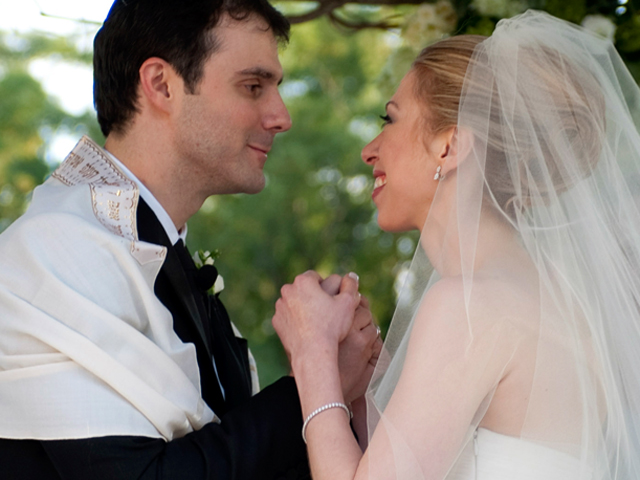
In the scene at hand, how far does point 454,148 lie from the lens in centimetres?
222

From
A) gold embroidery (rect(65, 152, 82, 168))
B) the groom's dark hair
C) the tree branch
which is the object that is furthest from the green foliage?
gold embroidery (rect(65, 152, 82, 168))

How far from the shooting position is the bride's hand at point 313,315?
2246 mm

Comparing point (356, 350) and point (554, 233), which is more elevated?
point (554, 233)

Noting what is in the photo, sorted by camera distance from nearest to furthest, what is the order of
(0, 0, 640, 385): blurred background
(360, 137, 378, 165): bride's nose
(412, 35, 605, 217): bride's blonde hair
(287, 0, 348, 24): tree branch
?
1. (412, 35, 605, 217): bride's blonde hair
2. (360, 137, 378, 165): bride's nose
3. (287, 0, 348, 24): tree branch
4. (0, 0, 640, 385): blurred background

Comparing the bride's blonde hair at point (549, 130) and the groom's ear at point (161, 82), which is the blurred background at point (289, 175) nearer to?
the groom's ear at point (161, 82)

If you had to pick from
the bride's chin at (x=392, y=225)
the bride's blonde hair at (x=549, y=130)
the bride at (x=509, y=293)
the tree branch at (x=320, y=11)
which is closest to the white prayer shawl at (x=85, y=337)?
the bride at (x=509, y=293)

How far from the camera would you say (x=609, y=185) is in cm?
216

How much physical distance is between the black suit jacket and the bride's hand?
0.53ft

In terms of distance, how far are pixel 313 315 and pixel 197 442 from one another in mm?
500

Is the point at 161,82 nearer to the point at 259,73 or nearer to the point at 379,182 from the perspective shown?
the point at 259,73

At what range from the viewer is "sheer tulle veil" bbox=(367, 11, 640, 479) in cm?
198

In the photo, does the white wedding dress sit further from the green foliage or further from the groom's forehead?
the green foliage

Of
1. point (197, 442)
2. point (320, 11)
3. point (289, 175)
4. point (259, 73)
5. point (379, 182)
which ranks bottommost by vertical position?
point (289, 175)

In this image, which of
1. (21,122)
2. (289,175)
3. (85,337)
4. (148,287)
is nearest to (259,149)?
(148,287)
